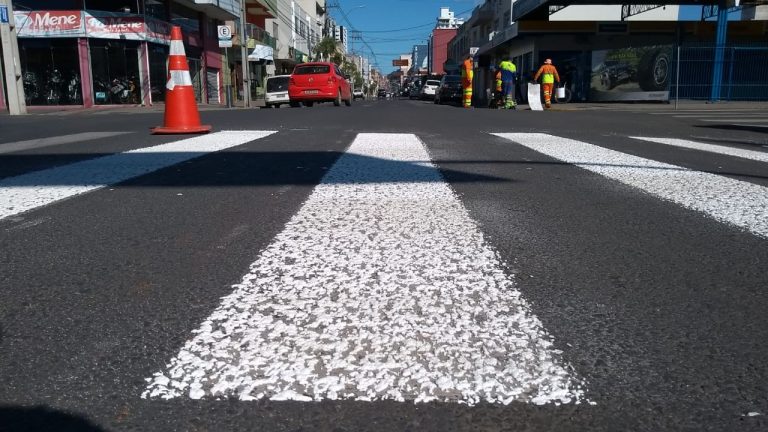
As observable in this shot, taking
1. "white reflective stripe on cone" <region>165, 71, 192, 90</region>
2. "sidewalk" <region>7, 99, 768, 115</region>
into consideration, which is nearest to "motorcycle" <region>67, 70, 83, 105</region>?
"sidewalk" <region>7, 99, 768, 115</region>

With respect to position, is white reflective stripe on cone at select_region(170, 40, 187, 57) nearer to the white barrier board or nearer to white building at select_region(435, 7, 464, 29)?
the white barrier board

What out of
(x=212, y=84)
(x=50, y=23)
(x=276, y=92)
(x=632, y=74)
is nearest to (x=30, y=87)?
(x=50, y=23)

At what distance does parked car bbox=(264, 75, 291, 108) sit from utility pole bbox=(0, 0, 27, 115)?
12.6m

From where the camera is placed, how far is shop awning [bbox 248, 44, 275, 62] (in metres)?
40.8

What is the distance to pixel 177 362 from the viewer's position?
128 centimetres

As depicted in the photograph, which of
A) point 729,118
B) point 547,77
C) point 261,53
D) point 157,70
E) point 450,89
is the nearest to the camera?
point 729,118

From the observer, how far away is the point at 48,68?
2541 cm

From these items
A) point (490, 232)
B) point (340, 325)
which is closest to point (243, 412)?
point (340, 325)

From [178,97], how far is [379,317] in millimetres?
6219

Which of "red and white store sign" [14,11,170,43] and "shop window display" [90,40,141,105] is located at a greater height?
"red and white store sign" [14,11,170,43]

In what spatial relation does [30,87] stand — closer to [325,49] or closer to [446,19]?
[325,49]

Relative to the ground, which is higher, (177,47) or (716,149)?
(177,47)

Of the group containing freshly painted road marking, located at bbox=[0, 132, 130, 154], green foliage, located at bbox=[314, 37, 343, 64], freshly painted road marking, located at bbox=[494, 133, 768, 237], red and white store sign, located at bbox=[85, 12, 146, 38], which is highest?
green foliage, located at bbox=[314, 37, 343, 64]

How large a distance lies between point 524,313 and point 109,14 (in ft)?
93.2
